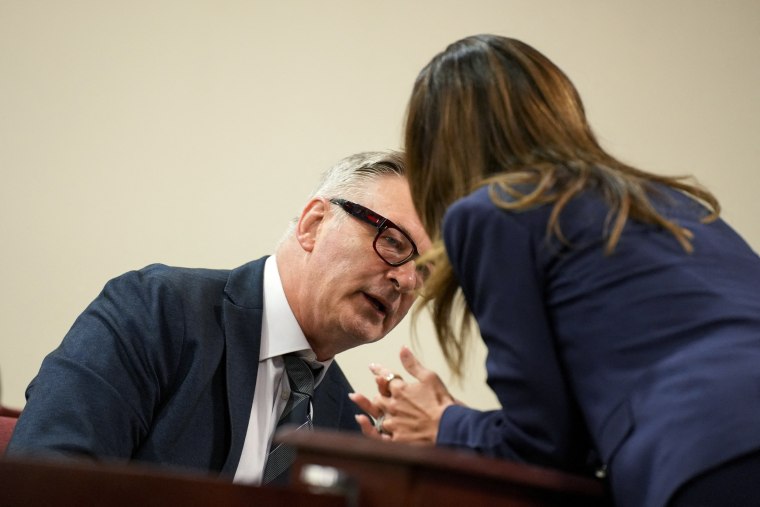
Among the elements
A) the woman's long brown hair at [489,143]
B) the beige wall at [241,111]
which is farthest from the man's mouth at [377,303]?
the beige wall at [241,111]

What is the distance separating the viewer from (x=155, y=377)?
5.91 feet

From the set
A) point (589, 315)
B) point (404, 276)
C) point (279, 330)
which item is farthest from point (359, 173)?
point (589, 315)

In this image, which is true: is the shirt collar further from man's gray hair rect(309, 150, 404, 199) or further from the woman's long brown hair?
the woman's long brown hair

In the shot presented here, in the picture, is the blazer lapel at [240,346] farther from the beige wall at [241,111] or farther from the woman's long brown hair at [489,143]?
the beige wall at [241,111]

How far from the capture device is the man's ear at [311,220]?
217 cm

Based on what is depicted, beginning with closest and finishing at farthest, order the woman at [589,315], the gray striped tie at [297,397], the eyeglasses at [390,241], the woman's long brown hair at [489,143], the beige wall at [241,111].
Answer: the woman at [589,315]
the woman's long brown hair at [489,143]
the gray striped tie at [297,397]
the eyeglasses at [390,241]
the beige wall at [241,111]

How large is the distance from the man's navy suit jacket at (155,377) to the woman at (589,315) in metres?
0.59

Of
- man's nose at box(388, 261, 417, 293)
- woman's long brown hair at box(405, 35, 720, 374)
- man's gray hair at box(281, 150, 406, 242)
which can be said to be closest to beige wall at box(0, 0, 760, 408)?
man's gray hair at box(281, 150, 406, 242)

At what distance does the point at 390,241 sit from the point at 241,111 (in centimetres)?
112

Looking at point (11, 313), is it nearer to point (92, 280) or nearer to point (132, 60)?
point (92, 280)

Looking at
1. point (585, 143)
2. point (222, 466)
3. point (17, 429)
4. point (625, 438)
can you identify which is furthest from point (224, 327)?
point (625, 438)

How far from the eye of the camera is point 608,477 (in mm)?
1107

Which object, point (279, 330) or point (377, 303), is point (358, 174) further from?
point (279, 330)

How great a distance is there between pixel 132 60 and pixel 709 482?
2422 mm
